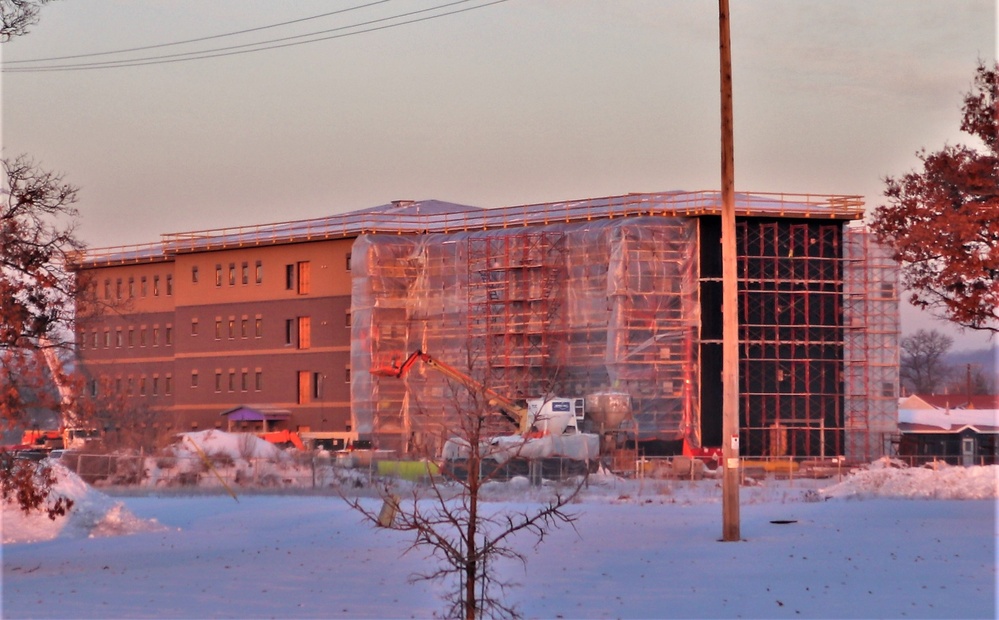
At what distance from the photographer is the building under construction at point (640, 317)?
71.9 meters

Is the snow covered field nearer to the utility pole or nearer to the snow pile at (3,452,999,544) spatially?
the snow pile at (3,452,999,544)

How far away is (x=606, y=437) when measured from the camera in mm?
68938

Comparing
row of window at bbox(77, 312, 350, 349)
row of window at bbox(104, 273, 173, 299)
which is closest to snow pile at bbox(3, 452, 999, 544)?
row of window at bbox(77, 312, 350, 349)

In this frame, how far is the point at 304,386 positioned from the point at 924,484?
50.1 metres

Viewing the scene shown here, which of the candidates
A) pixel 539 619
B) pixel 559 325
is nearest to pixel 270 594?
pixel 539 619

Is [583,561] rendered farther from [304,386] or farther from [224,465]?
[304,386]

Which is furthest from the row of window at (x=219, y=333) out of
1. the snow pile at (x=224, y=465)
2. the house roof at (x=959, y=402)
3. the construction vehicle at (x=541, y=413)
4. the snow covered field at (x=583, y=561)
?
the house roof at (x=959, y=402)

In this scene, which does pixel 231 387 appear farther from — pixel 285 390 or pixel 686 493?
pixel 686 493

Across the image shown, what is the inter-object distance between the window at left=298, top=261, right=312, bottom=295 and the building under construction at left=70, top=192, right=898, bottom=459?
13.9 feet

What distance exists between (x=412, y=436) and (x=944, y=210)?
49.5 meters

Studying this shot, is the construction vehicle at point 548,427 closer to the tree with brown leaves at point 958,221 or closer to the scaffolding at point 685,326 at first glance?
the scaffolding at point 685,326

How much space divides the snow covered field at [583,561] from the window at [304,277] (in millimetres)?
44122

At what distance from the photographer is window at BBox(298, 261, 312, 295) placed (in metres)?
89.1

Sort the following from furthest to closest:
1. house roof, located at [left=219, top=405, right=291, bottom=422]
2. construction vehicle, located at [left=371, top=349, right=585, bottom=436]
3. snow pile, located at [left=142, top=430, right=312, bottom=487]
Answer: house roof, located at [left=219, top=405, right=291, bottom=422] → construction vehicle, located at [left=371, top=349, right=585, bottom=436] → snow pile, located at [left=142, top=430, right=312, bottom=487]
